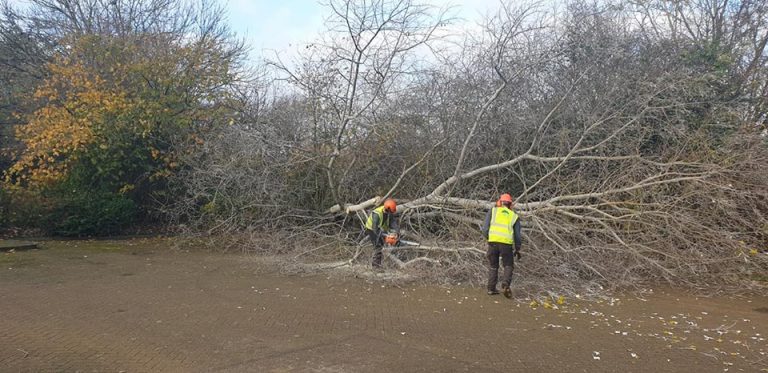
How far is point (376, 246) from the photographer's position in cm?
1021

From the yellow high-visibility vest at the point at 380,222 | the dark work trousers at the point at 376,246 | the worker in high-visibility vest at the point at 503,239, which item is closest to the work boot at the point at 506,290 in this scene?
the worker in high-visibility vest at the point at 503,239

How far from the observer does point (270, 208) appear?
12.9m

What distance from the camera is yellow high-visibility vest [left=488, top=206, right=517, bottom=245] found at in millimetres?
8406

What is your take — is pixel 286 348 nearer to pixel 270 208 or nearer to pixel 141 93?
pixel 270 208

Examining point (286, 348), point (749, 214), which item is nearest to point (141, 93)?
point (286, 348)

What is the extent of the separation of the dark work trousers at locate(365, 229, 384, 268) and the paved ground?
2.46 feet

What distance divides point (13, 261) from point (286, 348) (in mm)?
8237

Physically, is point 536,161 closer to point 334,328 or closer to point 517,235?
point 517,235

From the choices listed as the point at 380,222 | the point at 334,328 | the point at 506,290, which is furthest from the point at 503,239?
the point at 334,328

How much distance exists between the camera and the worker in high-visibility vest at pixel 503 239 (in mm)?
8422

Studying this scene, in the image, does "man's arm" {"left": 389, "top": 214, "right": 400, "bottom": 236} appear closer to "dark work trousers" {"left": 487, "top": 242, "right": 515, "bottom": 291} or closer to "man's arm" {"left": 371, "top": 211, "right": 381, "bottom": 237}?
"man's arm" {"left": 371, "top": 211, "right": 381, "bottom": 237}

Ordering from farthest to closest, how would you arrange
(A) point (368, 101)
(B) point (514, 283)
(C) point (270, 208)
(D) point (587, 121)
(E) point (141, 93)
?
(E) point (141, 93) < (C) point (270, 208) < (A) point (368, 101) < (D) point (587, 121) < (B) point (514, 283)

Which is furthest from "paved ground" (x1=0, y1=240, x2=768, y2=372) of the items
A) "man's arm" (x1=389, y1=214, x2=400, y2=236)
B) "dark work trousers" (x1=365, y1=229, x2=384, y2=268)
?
"man's arm" (x1=389, y1=214, x2=400, y2=236)

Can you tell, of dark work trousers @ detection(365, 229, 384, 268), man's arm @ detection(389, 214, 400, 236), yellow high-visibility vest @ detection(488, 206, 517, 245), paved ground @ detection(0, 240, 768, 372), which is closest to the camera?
paved ground @ detection(0, 240, 768, 372)
